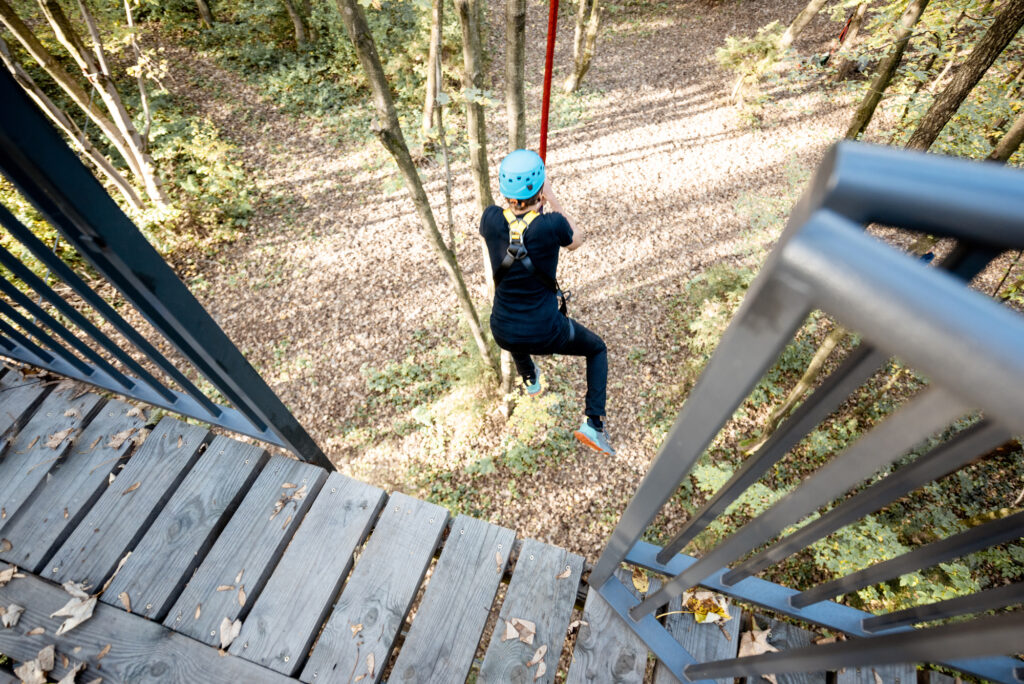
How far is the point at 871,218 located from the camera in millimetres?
592

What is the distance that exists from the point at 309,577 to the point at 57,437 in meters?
1.81

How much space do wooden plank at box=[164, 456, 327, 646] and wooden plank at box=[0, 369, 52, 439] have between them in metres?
1.58

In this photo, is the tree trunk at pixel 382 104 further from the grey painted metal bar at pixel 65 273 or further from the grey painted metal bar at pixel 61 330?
the grey painted metal bar at pixel 61 330

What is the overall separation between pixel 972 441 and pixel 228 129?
13.3 meters

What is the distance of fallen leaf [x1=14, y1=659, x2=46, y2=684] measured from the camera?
1960 mm

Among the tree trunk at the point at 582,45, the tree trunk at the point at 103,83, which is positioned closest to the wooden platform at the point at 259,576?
the tree trunk at the point at 103,83

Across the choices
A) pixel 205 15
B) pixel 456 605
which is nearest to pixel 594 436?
pixel 456 605

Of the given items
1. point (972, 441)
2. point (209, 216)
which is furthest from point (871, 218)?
point (209, 216)

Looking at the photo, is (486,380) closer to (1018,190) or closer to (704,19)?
(1018,190)

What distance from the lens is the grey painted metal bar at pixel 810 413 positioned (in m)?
0.86

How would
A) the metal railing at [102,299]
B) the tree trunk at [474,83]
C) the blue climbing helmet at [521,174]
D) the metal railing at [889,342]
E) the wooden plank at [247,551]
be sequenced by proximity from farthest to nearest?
the tree trunk at [474,83] < the blue climbing helmet at [521,174] < the wooden plank at [247,551] < the metal railing at [102,299] < the metal railing at [889,342]

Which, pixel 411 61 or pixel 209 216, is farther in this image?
pixel 411 61

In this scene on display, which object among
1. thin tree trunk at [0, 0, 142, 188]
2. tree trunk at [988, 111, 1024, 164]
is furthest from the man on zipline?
thin tree trunk at [0, 0, 142, 188]

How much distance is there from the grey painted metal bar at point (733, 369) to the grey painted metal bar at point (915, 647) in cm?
46
